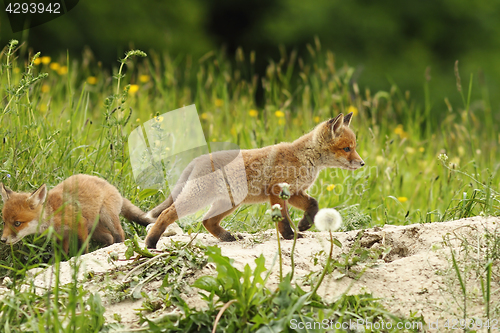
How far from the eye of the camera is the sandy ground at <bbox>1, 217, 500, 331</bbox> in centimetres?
249

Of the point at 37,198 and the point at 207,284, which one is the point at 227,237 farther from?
the point at 37,198

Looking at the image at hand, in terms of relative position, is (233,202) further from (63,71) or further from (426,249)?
(63,71)

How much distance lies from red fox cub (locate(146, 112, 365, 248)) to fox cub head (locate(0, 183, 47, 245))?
0.76 metres

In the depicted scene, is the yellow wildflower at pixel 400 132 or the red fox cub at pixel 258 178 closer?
the red fox cub at pixel 258 178

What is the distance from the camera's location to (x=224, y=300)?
226 cm

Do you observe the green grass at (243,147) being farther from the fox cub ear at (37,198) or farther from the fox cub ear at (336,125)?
the fox cub ear at (336,125)

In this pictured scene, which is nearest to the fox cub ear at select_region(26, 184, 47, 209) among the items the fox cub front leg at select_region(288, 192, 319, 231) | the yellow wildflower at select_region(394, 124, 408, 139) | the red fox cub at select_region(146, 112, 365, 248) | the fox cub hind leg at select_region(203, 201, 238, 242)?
the red fox cub at select_region(146, 112, 365, 248)

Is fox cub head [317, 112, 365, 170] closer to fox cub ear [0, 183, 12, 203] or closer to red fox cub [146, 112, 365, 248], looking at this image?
red fox cub [146, 112, 365, 248]

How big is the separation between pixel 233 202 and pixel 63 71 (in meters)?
4.43

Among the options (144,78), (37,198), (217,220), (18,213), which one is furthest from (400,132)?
(18,213)

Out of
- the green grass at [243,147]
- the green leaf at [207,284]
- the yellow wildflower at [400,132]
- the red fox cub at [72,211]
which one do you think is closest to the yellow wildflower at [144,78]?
the green grass at [243,147]

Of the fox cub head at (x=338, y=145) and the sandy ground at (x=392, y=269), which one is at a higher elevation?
the fox cub head at (x=338, y=145)

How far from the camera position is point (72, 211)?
337 centimetres

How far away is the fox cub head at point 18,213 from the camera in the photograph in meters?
3.25
